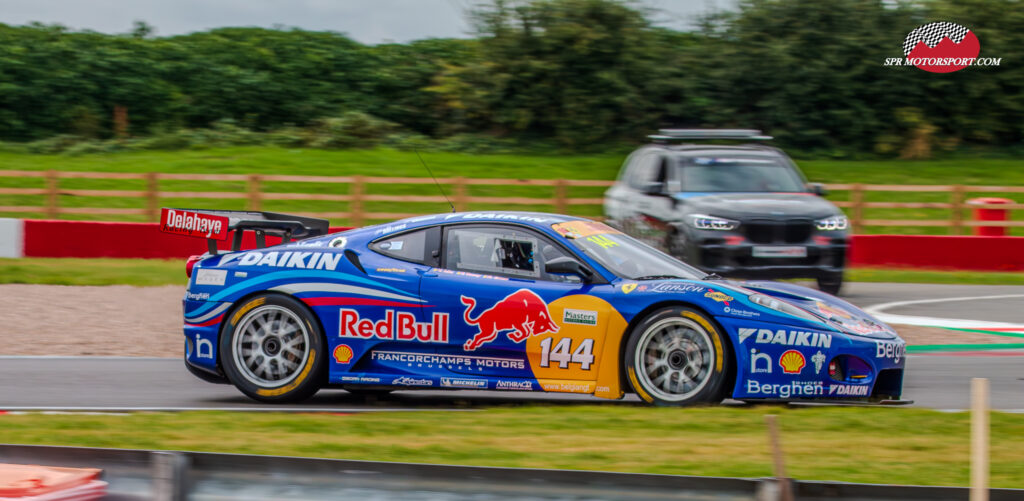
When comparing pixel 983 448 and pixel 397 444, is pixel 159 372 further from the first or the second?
pixel 983 448

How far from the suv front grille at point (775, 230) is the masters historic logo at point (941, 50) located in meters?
18.4

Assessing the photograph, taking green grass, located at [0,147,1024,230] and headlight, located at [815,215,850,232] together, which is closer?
headlight, located at [815,215,850,232]

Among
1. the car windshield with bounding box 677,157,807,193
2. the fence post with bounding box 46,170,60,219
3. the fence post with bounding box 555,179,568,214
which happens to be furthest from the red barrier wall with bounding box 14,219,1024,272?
the car windshield with bounding box 677,157,807,193

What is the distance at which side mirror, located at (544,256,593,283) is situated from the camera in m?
6.94

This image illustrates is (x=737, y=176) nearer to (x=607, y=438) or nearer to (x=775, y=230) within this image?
(x=775, y=230)

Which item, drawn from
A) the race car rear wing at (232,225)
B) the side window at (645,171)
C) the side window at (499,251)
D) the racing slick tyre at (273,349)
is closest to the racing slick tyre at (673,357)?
the side window at (499,251)

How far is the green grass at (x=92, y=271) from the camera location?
14.9 m

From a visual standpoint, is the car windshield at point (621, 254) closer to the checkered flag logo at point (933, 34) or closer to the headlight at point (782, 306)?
the headlight at point (782, 306)

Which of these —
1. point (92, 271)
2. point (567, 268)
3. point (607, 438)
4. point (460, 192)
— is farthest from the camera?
point (460, 192)

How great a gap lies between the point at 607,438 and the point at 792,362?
139 centimetres

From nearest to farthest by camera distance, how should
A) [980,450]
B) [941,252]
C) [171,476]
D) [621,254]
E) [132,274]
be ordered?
[980,450]
[171,476]
[621,254]
[132,274]
[941,252]

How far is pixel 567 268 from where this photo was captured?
6941 millimetres

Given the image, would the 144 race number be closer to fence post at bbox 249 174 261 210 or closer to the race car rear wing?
the race car rear wing

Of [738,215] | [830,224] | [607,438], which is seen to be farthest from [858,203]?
[607,438]
